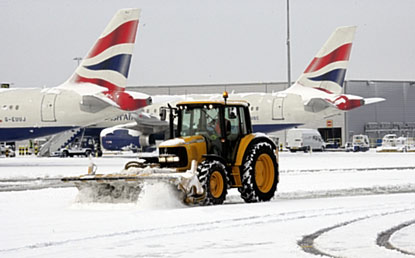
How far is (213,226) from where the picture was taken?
13492 millimetres

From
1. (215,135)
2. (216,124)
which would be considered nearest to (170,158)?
(215,135)

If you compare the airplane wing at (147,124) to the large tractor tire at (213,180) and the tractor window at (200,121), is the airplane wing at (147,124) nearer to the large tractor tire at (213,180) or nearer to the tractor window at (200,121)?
the tractor window at (200,121)

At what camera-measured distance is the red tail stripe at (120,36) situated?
4378 centimetres

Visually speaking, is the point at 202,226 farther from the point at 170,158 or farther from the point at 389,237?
the point at 170,158

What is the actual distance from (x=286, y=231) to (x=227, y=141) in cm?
586

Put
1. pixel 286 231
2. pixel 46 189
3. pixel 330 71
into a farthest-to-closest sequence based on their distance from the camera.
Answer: pixel 330 71 → pixel 46 189 → pixel 286 231

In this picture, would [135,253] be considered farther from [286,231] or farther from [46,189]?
[46,189]

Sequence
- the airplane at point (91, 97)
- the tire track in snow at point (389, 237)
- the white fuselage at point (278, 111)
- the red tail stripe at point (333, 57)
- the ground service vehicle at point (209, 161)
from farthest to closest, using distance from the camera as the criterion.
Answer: the red tail stripe at point (333, 57)
the white fuselage at point (278, 111)
the airplane at point (91, 97)
the ground service vehicle at point (209, 161)
the tire track in snow at point (389, 237)

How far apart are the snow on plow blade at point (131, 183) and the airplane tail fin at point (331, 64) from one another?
40.3m

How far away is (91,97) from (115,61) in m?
2.41

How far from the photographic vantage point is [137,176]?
16891 mm

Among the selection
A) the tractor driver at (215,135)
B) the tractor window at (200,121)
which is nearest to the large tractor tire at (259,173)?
the tractor driver at (215,135)

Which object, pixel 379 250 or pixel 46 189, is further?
pixel 46 189

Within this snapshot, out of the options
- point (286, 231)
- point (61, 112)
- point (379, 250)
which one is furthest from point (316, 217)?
point (61, 112)
